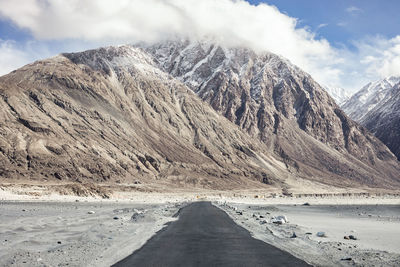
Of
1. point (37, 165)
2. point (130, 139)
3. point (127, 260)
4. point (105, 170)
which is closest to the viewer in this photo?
point (127, 260)

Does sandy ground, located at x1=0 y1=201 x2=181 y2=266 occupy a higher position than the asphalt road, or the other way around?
the asphalt road

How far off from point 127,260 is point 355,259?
812 centimetres

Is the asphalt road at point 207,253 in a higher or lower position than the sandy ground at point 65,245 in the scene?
higher

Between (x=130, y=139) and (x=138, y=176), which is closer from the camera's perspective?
(x=138, y=176)

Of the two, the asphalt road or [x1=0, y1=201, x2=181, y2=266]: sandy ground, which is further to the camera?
[x1=0, y1=201, x2=181, y2=266]: sandy ground

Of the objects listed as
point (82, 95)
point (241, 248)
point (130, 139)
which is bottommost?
point (241, 248)

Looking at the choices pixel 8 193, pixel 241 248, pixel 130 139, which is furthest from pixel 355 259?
pixel 130 139

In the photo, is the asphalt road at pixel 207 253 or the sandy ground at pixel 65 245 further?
the sandy ground at pixel 65 245

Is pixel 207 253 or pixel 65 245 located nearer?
pixel 207 253

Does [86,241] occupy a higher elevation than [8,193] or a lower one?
higher

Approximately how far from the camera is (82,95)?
610 feet

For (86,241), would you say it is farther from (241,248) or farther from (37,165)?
(37,165)

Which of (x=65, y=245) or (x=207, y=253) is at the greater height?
(x=207, y=253)

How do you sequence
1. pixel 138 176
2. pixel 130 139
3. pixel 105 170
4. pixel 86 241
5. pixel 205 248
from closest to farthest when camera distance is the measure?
pixel 205 248
pixel 86 241
pixel 105 170
pixel 138 176
pixel 130 139
